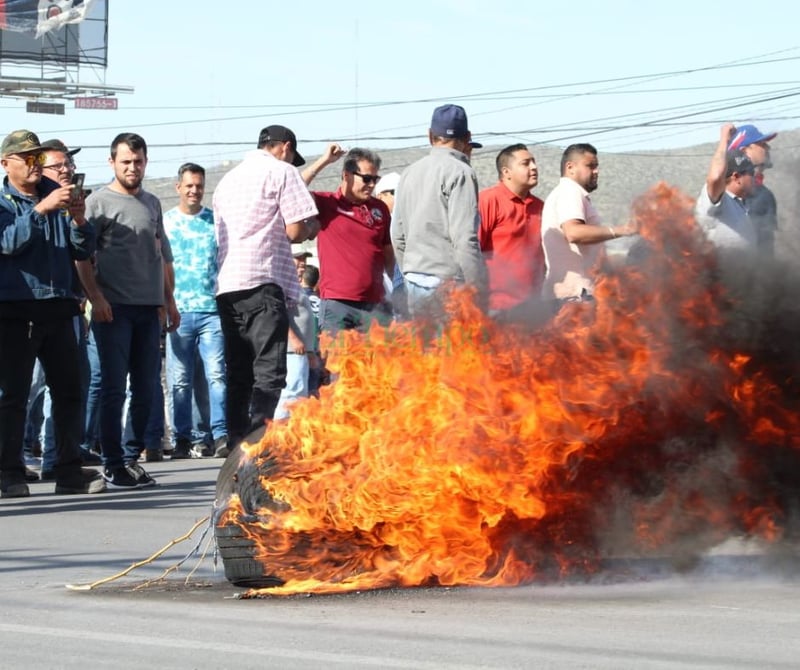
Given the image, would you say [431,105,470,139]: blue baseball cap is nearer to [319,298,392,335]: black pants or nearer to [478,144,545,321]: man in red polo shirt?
[478,144,545,321]: man in red polo shirt

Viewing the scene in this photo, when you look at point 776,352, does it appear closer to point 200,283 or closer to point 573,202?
point 573,202

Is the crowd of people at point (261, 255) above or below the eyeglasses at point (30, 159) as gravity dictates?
below

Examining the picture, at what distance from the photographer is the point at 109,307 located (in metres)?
11.4

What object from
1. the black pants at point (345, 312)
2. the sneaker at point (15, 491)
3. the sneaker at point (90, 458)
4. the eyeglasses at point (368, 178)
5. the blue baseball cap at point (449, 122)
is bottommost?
the sneaker at point (15, 491)

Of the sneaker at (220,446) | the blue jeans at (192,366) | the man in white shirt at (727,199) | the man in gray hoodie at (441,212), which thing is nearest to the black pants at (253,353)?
the man in gray hoodie at (441,212)

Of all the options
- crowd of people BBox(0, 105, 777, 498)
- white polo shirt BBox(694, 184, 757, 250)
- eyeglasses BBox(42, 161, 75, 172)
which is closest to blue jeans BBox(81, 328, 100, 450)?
crowd of people BBox(0, 105, 777, 498)

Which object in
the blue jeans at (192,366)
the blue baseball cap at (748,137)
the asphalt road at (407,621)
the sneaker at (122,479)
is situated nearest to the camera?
the asphalt road at (407,621)

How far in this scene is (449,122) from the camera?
33.1 ft

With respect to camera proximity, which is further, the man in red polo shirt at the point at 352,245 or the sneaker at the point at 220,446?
the sneaker at the point at 220,446

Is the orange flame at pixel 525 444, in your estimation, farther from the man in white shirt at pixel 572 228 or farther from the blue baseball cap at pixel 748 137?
the man in white shirt at pixel 572 228

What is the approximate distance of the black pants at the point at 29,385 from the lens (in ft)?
34.8

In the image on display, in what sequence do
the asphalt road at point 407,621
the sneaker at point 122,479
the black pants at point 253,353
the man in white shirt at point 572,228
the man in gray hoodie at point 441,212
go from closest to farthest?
the asphalt road at point 407,621
the black pants at point 253,353
the man in gray hoodie at point 441,212
the man in white shirt at point 572,228
the sneaker at point 122,479

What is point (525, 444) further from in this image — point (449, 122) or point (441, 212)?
point (449, 122)

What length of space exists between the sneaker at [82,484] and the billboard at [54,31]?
41.4m
